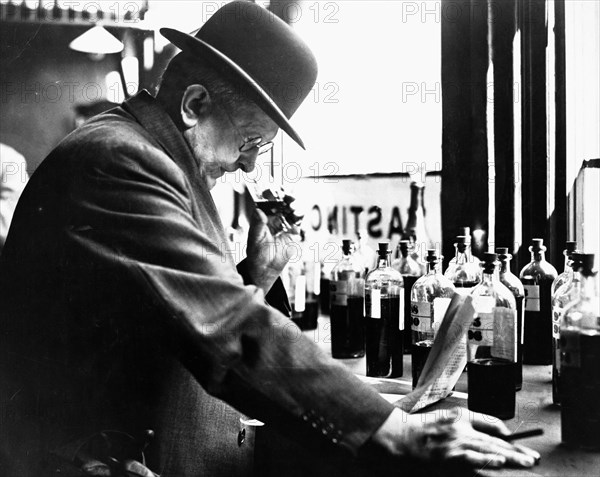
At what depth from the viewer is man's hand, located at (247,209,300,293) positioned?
1.76 meters

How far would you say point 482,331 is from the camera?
4.38 ft

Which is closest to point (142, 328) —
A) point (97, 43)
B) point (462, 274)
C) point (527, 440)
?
point (527, 440)

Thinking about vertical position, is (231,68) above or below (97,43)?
below

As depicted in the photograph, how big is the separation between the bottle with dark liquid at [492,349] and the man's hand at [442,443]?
0.26 metres

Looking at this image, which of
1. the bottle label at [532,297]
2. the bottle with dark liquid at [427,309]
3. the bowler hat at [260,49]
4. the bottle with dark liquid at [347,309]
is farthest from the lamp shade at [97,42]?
the bottle label at [532,297]

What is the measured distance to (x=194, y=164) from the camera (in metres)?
1.36

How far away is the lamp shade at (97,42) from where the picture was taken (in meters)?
3.74

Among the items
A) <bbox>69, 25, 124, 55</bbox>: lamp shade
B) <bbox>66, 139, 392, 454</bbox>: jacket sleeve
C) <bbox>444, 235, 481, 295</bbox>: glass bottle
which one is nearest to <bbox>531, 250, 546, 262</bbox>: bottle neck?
<bbox>444, 235, 481, 295</bbox>: glass bottle

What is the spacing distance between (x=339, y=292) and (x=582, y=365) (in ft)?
3.52

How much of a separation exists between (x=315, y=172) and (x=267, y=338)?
8.39 feet

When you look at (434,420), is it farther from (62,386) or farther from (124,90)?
(124,90)

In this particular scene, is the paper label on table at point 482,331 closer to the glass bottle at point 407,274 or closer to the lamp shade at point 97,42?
the glass bottle at point 407,274

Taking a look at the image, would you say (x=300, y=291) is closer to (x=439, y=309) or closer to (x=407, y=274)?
(x=407, y=274)

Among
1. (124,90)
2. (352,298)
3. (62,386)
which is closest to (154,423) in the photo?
(62,386)
